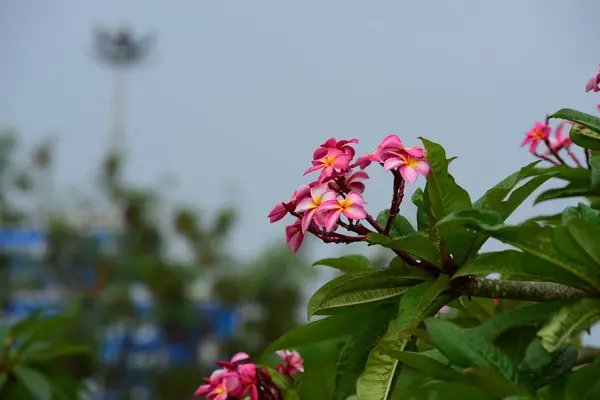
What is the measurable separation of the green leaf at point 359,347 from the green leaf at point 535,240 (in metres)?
0.21

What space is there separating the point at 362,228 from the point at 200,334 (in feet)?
25.2

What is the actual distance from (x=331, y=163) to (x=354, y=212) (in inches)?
3.0

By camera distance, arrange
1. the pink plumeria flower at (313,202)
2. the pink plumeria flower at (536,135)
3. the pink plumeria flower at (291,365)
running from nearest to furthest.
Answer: the pink plumeria flower at (313,202) → the pink plumeria flower at (291,365) → the pink plumeria flower at (536,135)

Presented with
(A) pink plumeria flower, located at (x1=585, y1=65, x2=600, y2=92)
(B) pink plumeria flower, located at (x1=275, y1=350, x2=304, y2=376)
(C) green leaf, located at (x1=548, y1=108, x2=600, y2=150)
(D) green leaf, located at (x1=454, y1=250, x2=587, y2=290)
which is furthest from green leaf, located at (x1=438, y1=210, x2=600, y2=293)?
(B) pink plumeria flower, located at (x1=275, y1=350, x2=304, y2=376)

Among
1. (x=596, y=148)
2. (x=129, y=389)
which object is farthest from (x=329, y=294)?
(x=129, y=389)

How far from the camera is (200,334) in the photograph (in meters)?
8.30

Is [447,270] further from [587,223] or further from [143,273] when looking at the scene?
[143,273]

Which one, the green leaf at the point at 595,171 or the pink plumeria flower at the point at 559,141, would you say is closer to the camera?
the green leaf at the point at 595,171

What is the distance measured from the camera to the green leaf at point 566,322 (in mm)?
694

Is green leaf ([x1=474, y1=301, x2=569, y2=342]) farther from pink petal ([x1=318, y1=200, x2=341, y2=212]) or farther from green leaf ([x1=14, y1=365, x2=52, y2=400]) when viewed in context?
green leaf ([x1=14, y1=365, x2=52, y2=400])

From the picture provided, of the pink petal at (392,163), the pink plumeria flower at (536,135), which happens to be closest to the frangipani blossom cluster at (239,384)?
the pink petal at (392,163)

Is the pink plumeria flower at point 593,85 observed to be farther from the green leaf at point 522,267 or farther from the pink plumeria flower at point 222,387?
the pink plumeria flower at point 222,387

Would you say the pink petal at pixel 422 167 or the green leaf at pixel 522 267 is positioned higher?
the pink petal at pixel 422 167

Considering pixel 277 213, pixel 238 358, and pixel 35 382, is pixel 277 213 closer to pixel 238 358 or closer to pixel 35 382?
pixel 238 358
